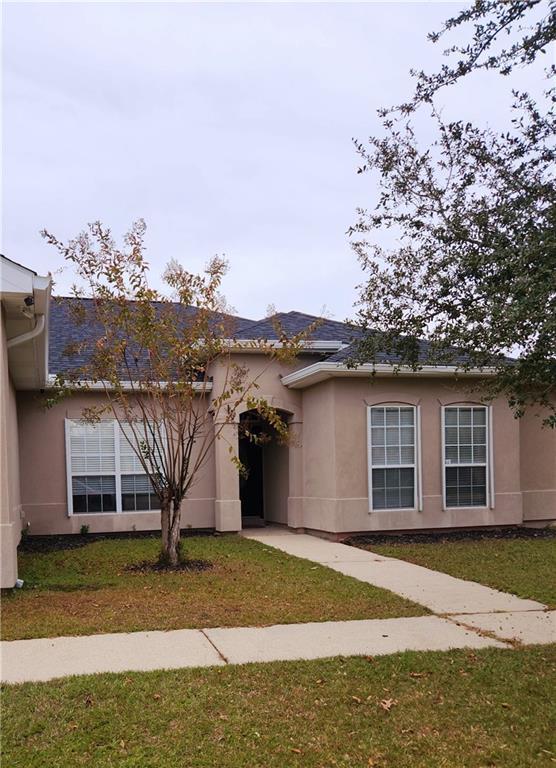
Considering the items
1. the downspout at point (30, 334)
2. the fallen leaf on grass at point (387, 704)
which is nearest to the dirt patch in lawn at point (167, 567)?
the downspout at point (30, 334)

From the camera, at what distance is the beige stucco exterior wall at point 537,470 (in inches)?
620

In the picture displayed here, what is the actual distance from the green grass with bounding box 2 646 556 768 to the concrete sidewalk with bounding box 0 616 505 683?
30 cm

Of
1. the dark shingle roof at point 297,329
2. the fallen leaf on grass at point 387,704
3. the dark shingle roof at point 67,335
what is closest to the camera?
the fallen leaf on grass at point 387,704

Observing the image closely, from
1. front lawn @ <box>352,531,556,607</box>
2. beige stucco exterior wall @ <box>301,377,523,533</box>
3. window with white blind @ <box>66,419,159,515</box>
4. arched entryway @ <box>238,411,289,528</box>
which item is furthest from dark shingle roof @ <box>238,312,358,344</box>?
front lawn @ <box>352,531,556,607</box>

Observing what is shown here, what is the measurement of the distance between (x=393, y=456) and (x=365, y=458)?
2.09ft

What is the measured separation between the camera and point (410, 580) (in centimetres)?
981

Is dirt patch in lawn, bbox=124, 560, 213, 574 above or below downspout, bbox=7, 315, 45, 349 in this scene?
below

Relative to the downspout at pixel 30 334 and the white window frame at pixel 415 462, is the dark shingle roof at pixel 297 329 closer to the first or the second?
the white window frame at pixel 415 462

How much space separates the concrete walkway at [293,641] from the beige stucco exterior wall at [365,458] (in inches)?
204

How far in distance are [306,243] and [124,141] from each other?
6507mm

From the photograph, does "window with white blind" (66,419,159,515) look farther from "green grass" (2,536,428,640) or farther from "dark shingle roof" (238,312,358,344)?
"dark shingle roof" (238,312,358,344)

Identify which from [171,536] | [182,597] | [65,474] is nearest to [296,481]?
[65,474]

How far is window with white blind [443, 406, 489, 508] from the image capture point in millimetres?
14633

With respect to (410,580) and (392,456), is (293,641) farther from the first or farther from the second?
(392,456)
